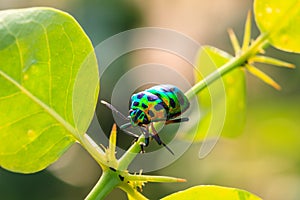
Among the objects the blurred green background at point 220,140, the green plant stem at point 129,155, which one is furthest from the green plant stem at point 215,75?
the blurred green background at point 220,140

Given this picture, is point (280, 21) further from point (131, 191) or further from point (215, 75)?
point (131, 191)

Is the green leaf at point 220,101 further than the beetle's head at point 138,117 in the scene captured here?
Yes

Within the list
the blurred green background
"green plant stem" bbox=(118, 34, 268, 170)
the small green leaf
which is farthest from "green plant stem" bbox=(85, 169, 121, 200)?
the blurred green background

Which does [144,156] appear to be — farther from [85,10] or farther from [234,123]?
[85,10]

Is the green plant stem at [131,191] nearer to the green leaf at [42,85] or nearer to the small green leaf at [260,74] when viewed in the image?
the green leaf at [42,85]

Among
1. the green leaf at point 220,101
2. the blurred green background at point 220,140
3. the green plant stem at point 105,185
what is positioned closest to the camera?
the green plant stem at point 105,185

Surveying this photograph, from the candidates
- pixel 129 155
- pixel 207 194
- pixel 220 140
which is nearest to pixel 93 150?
pixel 129 155

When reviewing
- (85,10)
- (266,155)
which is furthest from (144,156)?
(85,10)
